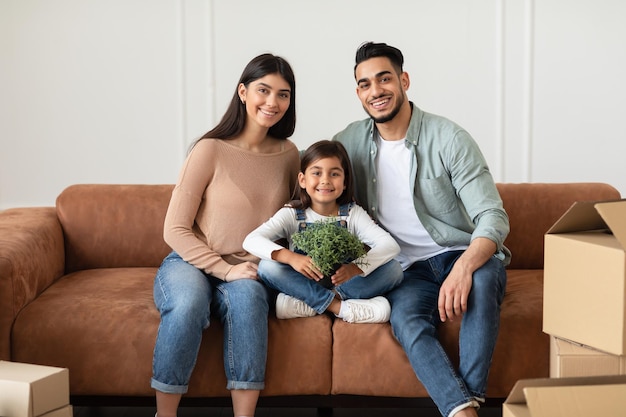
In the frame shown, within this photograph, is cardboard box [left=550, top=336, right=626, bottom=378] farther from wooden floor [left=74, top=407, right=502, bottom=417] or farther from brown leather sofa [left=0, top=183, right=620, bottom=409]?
wooden floor [left=74, top=407, right=502, bottom=417]

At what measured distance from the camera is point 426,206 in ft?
9.20

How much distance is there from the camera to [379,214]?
285 centimetres

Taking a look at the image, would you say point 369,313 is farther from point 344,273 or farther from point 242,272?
point 242,272

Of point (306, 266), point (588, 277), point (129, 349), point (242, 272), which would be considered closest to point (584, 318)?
point (588, 277)

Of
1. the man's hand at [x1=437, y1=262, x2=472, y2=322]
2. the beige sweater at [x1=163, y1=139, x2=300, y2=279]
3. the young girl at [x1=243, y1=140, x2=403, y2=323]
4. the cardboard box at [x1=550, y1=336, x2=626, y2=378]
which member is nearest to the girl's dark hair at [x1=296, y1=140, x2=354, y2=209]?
the young girl at [x1=243, y1=140, x2=403, y2=323]

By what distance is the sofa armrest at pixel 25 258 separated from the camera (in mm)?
2568

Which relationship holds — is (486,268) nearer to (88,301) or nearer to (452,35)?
(88,301)

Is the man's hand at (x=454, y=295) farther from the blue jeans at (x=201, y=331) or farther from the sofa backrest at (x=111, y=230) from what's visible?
the sofa backrest at (x=111, y=230)

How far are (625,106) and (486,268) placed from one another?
253cm

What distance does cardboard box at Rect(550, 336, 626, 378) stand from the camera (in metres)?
2.02

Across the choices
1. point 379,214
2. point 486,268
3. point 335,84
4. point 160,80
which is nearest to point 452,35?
point 335,84

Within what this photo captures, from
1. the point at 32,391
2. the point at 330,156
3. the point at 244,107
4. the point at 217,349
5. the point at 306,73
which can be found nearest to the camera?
the point at 32,391

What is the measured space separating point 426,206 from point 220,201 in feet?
2.27

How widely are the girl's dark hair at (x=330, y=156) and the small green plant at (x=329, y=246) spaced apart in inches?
11.1
